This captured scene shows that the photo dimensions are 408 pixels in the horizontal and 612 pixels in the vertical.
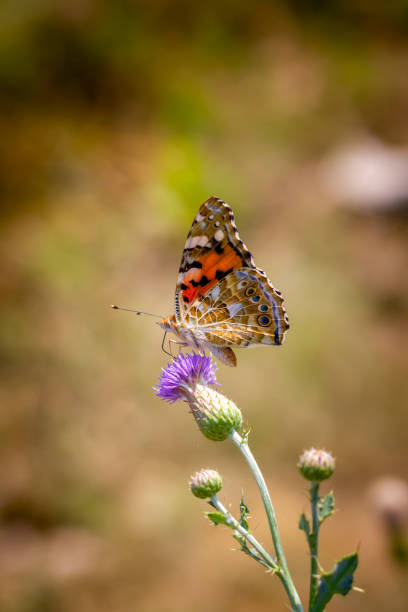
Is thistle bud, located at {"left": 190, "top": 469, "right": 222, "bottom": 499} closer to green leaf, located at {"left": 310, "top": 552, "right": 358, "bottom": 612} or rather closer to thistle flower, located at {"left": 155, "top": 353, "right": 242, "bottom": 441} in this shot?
thistle flower, located at {"left": 155, "top": 353, "right": 242, "bottom": 441}

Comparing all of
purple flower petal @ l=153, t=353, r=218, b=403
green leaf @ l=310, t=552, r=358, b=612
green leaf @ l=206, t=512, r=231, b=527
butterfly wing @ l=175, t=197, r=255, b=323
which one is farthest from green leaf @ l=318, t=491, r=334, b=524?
butterfly wing @ l=175, t=197, r=255, b=323

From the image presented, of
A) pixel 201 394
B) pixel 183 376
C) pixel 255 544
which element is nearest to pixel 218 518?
pixel 255 544

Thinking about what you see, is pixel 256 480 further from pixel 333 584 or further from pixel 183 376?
pixel 183 376

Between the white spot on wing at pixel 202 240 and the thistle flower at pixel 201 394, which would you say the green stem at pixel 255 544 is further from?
the white spot on wing at pixel 202 240

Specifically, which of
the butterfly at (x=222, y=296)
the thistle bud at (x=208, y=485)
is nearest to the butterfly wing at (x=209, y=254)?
the butterfly at (x=222, y=296)

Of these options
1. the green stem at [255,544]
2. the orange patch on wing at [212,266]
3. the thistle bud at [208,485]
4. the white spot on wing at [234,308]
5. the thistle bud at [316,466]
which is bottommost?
the green stem at [255,544]
